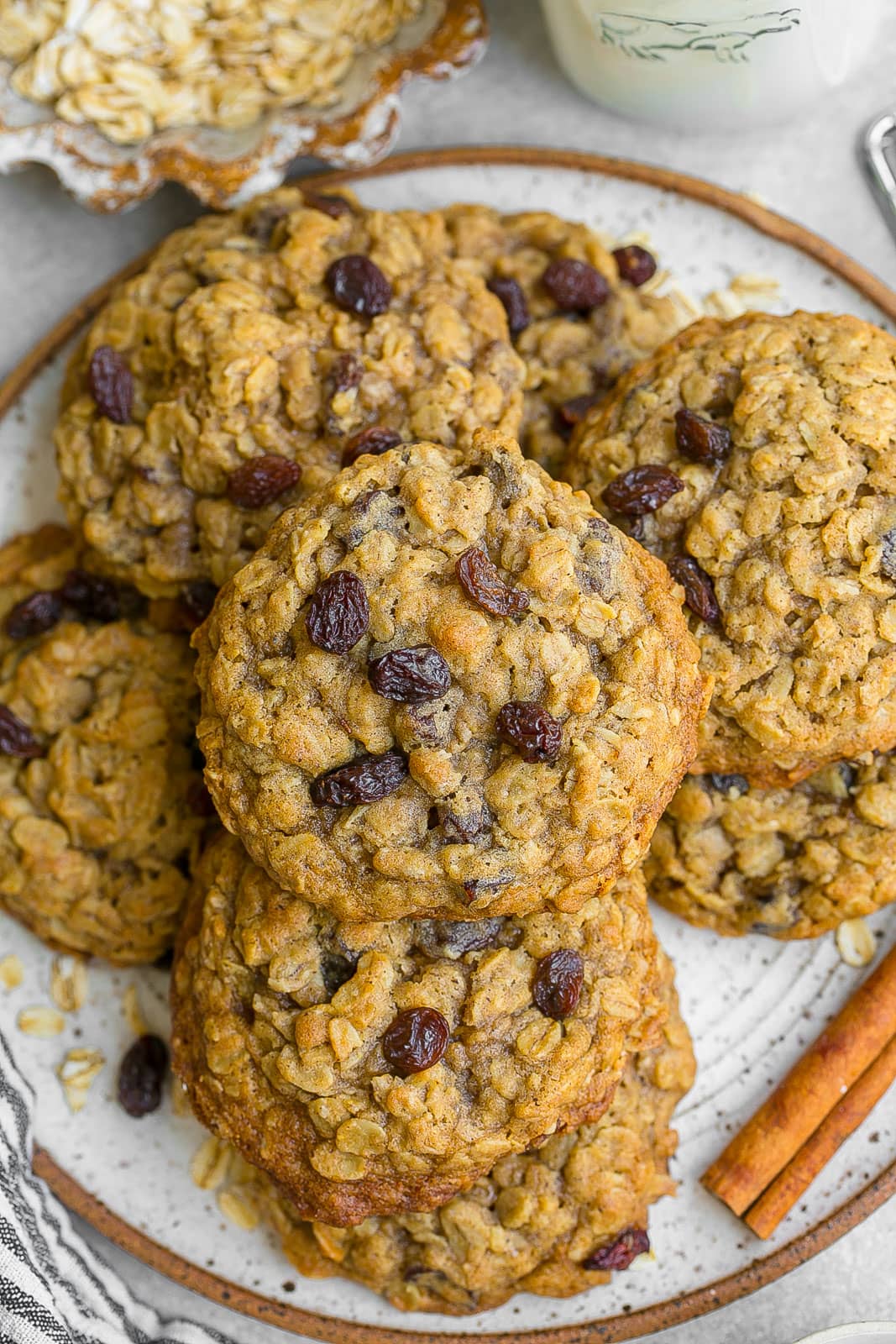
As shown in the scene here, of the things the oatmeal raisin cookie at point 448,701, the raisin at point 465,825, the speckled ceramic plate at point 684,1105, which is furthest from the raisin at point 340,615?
the speckled ceramic plate at point 684,1105

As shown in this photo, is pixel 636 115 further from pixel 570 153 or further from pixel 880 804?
pixel 880 804

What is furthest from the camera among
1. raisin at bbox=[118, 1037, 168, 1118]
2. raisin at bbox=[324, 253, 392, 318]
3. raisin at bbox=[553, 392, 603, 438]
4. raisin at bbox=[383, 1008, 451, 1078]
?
raisin at bbox=[118, 1037, 168, 1118]

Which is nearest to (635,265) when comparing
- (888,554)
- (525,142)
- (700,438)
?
(525,142)

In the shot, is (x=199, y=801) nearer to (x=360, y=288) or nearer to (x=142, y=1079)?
(x=142, y=1079)

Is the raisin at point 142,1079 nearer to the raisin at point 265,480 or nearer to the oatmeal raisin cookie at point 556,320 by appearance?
the raisin at point 265,480

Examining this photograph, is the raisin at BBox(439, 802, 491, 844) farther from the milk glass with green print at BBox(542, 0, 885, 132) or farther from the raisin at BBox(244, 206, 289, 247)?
the milk glass with green print at BBox(542, 0, 885, 132)

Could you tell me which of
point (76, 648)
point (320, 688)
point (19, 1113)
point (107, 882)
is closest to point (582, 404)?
point (320, 688)

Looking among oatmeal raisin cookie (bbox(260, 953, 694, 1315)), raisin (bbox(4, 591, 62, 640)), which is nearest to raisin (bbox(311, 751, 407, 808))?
oatmeal raisin cookie (bbox(260, 953, 694, 1315))
